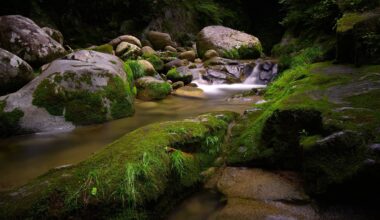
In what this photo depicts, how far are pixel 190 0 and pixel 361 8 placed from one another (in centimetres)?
1287

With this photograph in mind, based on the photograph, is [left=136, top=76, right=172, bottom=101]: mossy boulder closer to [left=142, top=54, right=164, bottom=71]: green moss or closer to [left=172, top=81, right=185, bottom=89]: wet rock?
[left=172, top=81, right=185, bottom=89]: wet rock

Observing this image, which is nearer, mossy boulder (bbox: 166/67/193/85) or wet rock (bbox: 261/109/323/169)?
wet rock (bbox: 261/109/323/169)

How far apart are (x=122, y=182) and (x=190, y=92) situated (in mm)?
5791

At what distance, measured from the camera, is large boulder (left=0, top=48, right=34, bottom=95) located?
5.84 meters

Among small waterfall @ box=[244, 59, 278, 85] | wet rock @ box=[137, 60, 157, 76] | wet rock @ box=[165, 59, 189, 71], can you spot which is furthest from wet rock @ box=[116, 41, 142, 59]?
small waterfall @ box=[244, 59, 278, 85]

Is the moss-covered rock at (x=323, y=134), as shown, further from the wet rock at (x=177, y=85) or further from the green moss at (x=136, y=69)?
the green moss at (x=136, y=69)

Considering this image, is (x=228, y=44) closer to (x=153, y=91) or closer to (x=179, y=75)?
(x=179, y=75)

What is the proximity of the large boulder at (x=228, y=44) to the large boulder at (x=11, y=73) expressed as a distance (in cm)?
784

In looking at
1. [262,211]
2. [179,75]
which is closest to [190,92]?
[179,75]

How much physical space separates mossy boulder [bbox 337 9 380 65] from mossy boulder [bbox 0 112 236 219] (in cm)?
330

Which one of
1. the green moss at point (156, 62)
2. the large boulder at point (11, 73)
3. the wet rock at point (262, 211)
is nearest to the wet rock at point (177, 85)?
the green moss at point (156, 62)

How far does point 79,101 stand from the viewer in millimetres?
5699

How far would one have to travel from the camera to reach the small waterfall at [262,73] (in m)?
10.0

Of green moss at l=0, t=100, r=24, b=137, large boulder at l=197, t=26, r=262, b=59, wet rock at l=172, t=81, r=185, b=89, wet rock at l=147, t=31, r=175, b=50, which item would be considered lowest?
green moss at l=0, t=100, r=24, b=137
